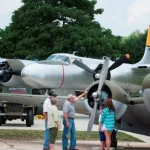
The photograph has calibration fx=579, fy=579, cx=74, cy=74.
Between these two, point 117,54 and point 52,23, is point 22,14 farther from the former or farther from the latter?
point 117,54

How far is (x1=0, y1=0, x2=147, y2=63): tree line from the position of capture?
4969 centimetres

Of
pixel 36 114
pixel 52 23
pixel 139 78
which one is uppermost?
pixel 52 23

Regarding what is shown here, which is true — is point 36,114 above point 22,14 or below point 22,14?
below

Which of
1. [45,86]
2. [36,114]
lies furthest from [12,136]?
[36,114]

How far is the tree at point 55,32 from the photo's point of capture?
49656 millimetres

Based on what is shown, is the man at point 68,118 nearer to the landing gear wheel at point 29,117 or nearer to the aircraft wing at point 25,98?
the aircraft wing at point 25,98

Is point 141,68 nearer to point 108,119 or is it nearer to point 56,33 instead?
point 56,33

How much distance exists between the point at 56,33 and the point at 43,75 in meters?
19.5

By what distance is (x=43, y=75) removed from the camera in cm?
3086

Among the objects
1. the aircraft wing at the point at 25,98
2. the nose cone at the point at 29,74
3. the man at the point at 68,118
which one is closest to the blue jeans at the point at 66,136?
the man at the point at 68,118

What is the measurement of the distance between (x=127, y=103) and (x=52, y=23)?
113ft

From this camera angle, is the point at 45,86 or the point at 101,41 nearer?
the point at 45,86

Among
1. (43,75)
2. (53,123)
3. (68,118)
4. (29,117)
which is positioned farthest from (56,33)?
(53,123)

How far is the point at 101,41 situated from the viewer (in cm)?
5050
